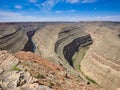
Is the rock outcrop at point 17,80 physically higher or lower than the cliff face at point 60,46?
higher

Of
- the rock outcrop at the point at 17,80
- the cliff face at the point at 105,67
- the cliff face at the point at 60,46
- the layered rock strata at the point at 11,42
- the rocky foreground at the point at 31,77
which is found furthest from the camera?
the layered rock strata at the point at 11,42

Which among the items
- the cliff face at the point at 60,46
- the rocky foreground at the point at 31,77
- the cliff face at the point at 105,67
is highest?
the rocky foreground at the point at 31,77

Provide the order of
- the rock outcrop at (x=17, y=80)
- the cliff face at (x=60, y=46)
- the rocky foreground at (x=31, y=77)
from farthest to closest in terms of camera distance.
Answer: the cliff face at (x=60, y=46)
the rocky foreground at (x=31, y=77)
the rock outcrop at (x=17, y=80)

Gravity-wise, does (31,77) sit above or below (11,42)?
above

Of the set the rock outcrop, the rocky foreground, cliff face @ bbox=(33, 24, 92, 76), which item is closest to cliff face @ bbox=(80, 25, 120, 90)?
cliff face @ bbox=(33, 24, 92, 76)

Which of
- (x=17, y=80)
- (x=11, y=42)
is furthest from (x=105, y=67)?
(x=11, y=42)

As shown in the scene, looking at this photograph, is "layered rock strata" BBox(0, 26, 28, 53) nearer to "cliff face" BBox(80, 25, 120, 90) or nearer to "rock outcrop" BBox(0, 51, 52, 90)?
"cliff face" BBox(80, 25, 120, 90)

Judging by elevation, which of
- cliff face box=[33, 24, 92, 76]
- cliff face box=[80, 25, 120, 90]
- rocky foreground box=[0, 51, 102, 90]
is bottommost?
cliff face box=[33, 24, 92, 76]

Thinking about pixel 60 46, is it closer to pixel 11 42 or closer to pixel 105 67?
pixel 11 42

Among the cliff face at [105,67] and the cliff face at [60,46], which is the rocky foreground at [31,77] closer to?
the cliff face at [60,46]

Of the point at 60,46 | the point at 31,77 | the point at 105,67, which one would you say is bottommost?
the point at 60,46

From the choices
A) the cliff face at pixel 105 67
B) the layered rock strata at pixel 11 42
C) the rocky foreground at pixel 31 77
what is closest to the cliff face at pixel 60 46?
the cliff face at pixel 105 67

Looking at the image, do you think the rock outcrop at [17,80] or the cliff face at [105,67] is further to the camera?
the cliff face at [105,67]

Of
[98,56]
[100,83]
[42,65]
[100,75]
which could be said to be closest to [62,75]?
[42,65]
